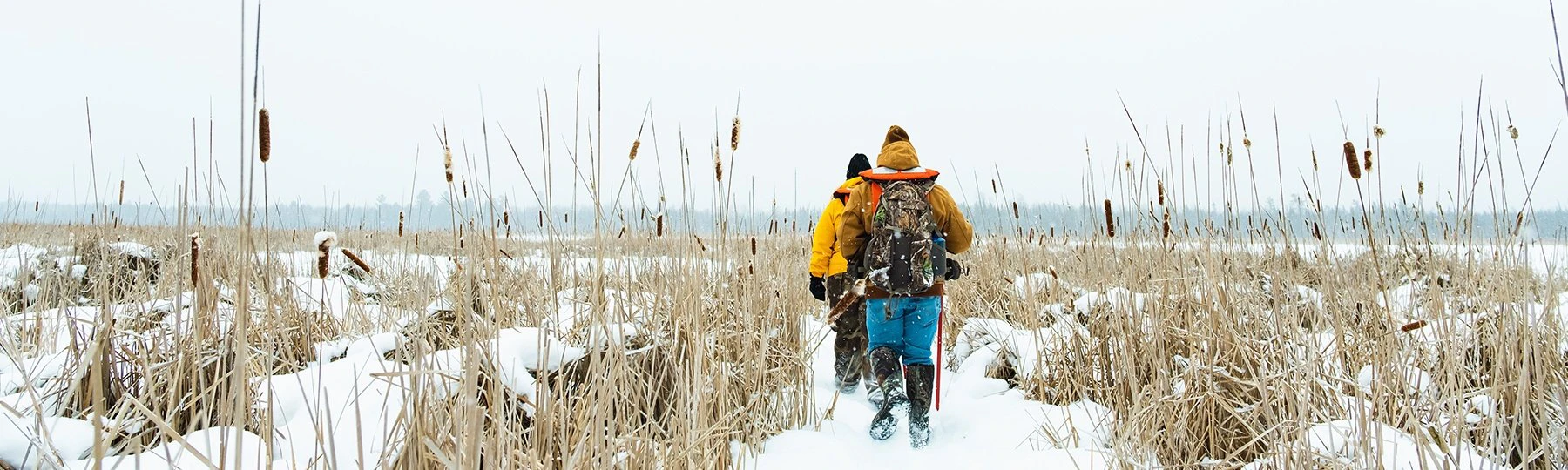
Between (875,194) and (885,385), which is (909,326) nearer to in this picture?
(885,385)

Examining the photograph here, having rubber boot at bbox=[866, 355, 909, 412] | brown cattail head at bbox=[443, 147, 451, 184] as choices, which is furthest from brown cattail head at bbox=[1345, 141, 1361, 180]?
brown cattail head at bbox=[443, 147, 451, 184]

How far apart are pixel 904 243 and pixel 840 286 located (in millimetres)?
797

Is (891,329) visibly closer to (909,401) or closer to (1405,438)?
→ (909,401)

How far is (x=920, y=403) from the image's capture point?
294 cm

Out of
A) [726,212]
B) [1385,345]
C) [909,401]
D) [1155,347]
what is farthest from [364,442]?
[1385,345]

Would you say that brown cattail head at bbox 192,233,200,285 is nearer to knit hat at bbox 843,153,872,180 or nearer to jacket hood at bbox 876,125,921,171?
jacket hood at bbox 876,125,921,171

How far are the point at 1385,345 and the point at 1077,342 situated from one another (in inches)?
46.4

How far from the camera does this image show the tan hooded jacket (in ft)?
9.98

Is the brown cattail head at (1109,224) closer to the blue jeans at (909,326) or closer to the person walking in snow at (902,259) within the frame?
the person walking in snow at (902,259)

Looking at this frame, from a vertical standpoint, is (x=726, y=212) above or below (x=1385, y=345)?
above

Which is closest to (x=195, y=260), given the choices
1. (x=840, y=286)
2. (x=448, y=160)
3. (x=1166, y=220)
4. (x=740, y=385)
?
(x=448, y=160)

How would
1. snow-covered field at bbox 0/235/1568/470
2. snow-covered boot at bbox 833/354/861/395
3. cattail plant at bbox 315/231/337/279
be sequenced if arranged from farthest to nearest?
snow-covered boot at bbox 833/354/861/395 < snow-covered field at bbox 0/235/1568/470 < cattail plant at bbox 315/231/337/279

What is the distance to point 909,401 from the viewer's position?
118 inches

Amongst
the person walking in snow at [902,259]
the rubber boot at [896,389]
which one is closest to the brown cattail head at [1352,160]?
the person walking in snow at [902,259]
